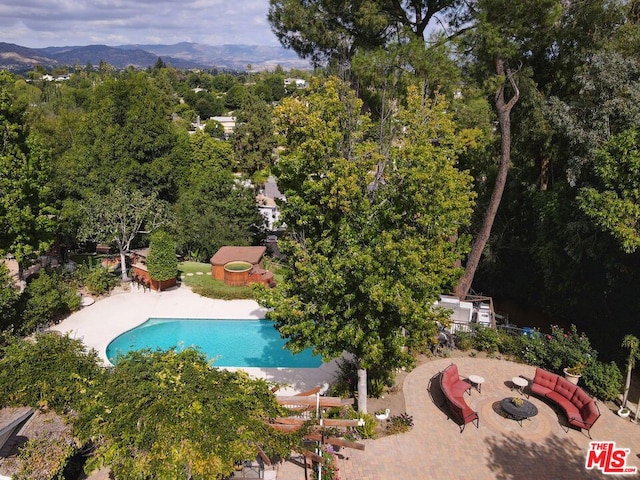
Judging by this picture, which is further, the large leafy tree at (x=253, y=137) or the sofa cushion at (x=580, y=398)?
the large leafy tree at (x=253, y=137)

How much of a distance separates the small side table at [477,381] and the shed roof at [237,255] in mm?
12023

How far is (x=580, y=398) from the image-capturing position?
11773 millimetres

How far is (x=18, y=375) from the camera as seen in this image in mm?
9297

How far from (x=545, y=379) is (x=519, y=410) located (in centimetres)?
199

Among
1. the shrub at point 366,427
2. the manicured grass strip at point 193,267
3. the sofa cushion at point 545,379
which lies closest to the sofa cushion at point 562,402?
the sofa cushion at point 545,379

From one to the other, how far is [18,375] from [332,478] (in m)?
6.67

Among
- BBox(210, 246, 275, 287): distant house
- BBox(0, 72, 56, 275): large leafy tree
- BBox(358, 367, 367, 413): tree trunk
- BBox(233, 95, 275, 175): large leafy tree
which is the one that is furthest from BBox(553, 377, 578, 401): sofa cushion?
BBox(233, 95, 275, 175): large leafy tree

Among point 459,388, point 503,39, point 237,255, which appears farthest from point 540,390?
point 237,255

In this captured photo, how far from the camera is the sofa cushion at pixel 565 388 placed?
12078mm

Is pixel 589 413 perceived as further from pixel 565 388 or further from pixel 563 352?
pixel 563 352

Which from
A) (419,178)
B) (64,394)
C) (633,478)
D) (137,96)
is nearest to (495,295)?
(633,478)

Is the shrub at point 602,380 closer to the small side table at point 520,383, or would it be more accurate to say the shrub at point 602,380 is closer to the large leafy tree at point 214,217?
the small side table at point 520,383

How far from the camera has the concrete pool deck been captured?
15.0 meters

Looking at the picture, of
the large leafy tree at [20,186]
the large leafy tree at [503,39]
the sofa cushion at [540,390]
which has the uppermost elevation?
the large leafy tree at [503,39]
